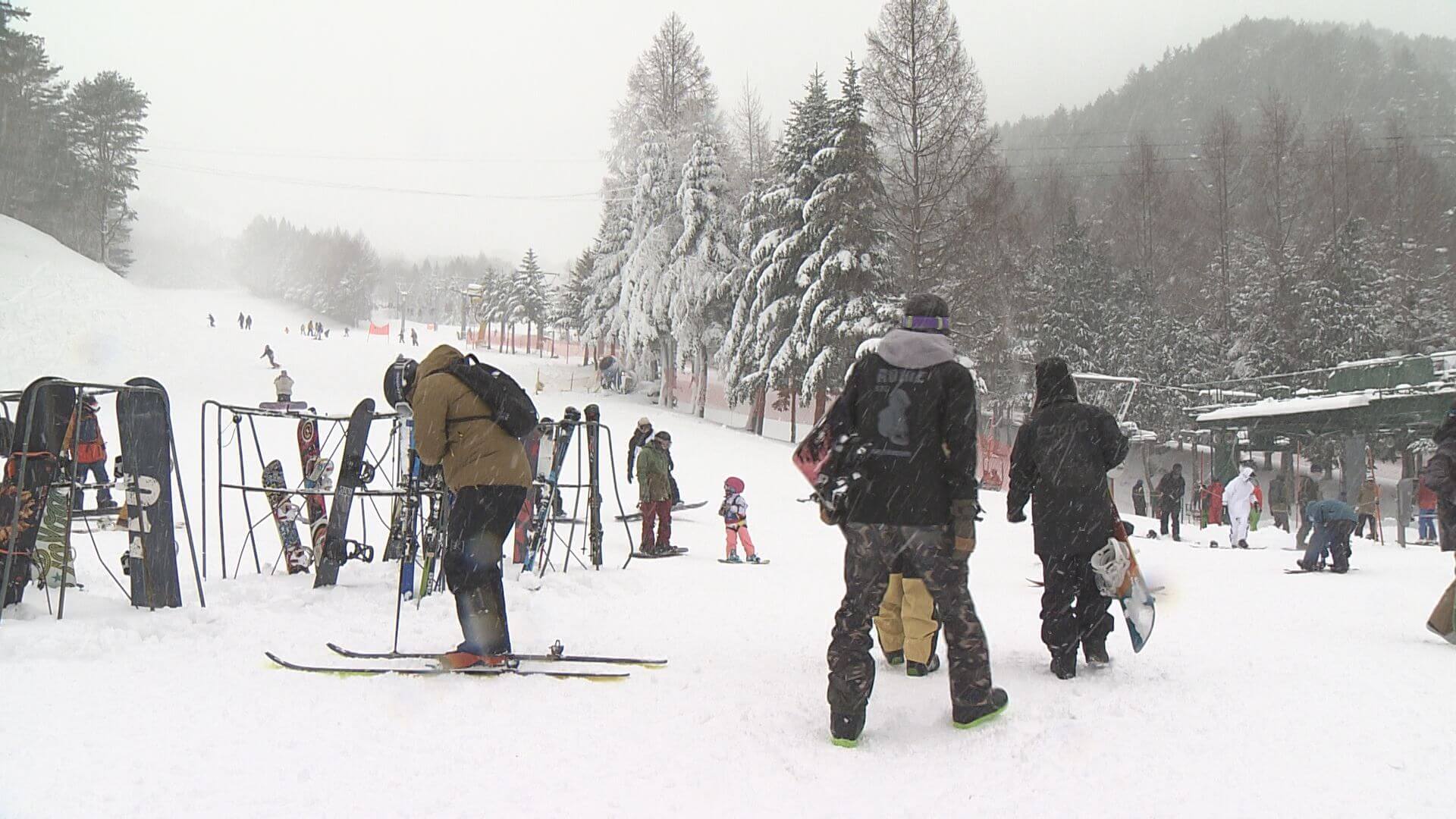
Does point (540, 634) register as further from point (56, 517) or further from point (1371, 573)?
point (1371, 573)

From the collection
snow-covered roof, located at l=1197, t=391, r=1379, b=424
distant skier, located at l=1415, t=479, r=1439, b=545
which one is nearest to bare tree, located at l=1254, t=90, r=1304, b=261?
snow-covered roof, located at l=1197, t=391, r=1379, b=424

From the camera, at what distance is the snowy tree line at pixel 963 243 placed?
1075 inches

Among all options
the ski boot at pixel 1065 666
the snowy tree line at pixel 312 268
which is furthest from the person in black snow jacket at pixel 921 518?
the snowy tree line at pixel 312 268

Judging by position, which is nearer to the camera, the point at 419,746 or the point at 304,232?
the point at 419,746

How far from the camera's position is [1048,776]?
3.20 metres

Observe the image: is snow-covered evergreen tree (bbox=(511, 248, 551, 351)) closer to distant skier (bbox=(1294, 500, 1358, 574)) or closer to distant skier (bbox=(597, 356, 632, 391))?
distant skier (bbox=(597, 356, 632, 391))

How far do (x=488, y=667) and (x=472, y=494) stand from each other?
937 millimetres

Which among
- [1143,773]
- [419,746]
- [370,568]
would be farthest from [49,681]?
[1143,773]

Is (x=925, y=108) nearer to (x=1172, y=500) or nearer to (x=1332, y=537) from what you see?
(x=1172, y=500)

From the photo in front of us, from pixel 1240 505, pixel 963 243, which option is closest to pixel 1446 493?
pixel 1240 505

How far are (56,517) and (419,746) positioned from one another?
185 inches

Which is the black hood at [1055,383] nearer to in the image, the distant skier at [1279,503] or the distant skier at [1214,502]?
the distant skier at [1279,503]

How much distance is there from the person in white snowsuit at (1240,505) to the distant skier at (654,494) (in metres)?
11.1

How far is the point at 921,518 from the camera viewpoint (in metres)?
3.69
